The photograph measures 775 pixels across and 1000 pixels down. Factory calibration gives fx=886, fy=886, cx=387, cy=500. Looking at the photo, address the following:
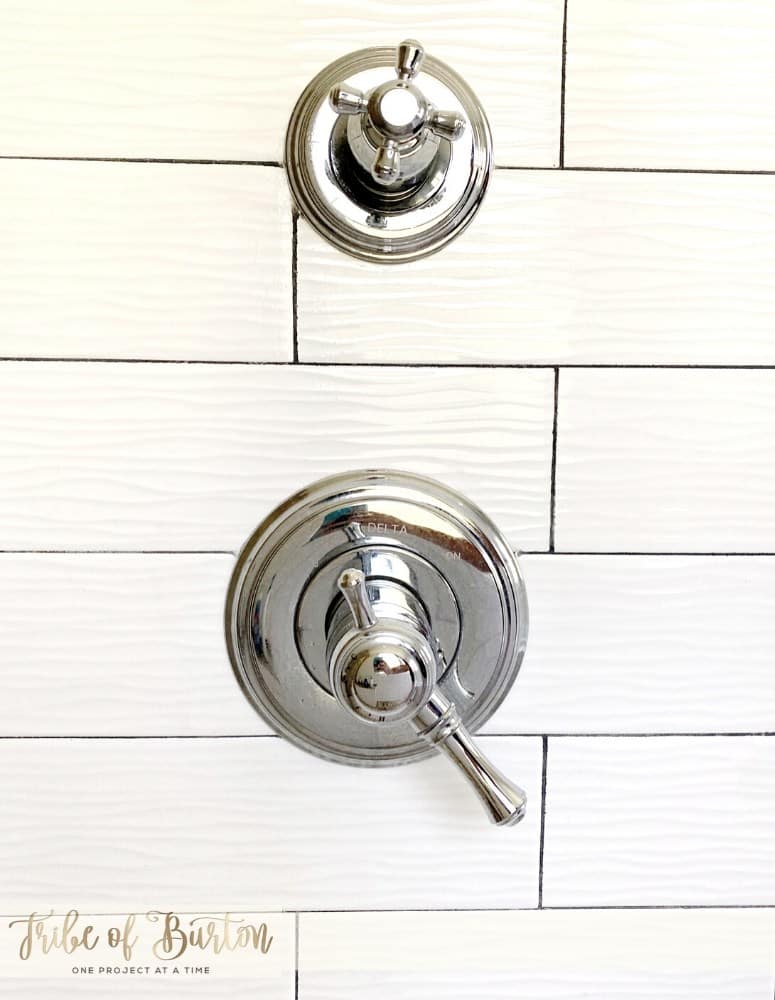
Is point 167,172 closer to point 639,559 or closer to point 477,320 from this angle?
point 477,320

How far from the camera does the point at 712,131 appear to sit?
0.70 metres

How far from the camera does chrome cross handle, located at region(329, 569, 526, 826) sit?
2.05 ft

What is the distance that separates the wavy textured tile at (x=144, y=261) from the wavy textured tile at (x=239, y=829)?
1.09 ft

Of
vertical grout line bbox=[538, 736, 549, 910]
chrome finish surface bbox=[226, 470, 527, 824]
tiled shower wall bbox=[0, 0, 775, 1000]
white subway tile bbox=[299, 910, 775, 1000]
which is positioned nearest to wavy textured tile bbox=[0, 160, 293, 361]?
tiled shower wall bbox=[0, 0, 775, 1000]

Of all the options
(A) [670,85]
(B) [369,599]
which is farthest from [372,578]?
(A) [670,85]

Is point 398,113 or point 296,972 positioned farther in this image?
point 296,972

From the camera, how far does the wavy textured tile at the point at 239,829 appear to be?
750mm

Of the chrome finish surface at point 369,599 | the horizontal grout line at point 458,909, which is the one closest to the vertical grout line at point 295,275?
the chrome finish surface at point 369,599

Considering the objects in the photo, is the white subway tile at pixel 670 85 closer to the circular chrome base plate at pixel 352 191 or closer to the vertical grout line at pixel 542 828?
the circular chrome base plate at pixel 352 191

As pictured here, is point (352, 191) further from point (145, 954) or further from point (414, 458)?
point (145, 954)

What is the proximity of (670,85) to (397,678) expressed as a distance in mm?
500

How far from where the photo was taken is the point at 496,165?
0.69m

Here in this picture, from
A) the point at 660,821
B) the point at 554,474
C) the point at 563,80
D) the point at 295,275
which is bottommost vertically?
the point at 660,821

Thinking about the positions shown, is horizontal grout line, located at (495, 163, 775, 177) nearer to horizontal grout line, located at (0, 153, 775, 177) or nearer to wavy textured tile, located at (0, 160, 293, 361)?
horizontal grout line, located at (0, 153, 775, 177)
